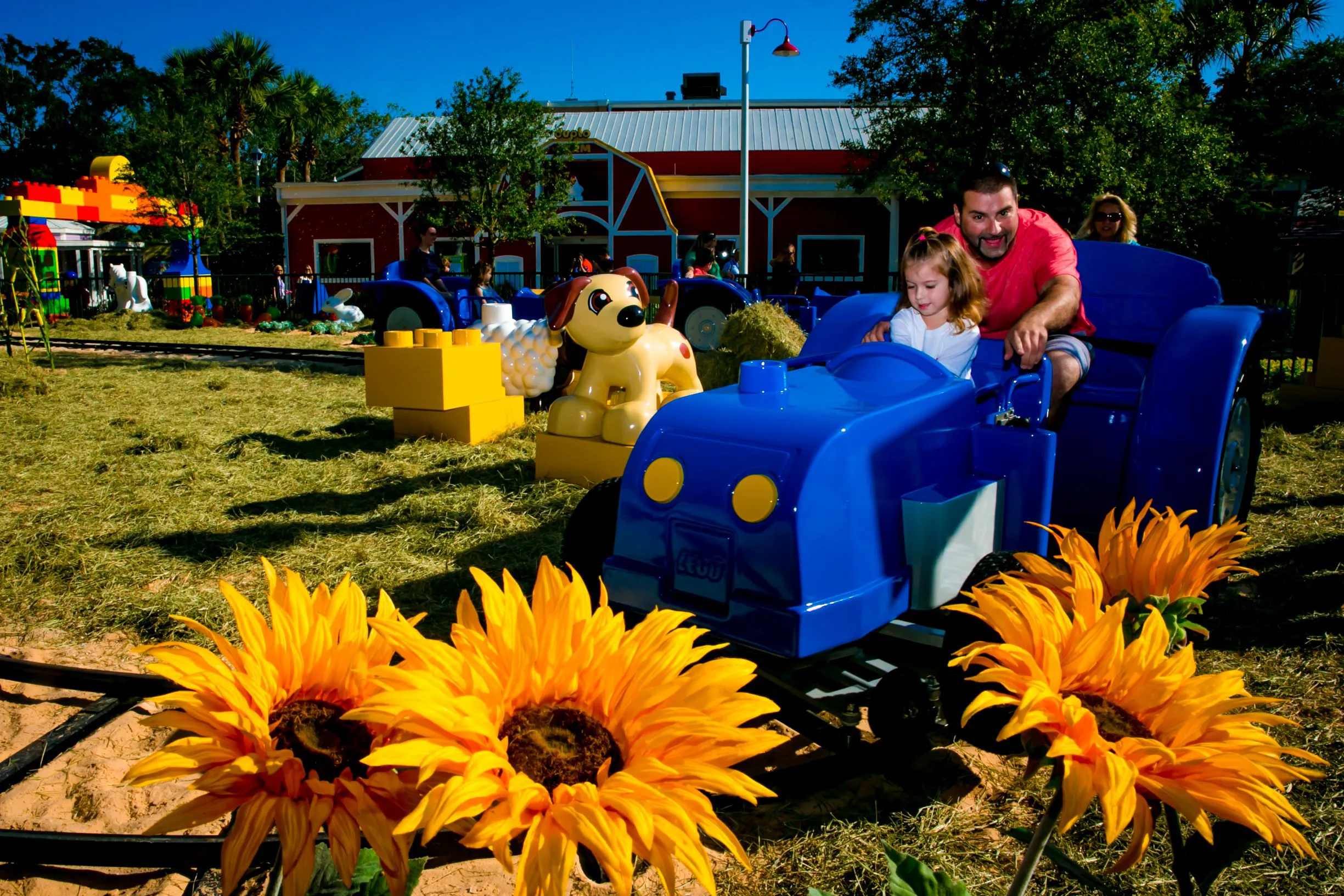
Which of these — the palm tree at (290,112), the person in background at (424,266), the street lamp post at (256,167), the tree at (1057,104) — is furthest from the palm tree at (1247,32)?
the street lamp post at (256,167)

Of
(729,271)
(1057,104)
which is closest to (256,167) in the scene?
(729,271)

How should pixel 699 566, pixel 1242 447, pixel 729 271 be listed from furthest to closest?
pixel 729 271
pixel 1242 447
pixel 699 566

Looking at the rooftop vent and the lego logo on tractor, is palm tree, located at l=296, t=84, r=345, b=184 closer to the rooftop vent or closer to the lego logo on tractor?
the rooftop vent

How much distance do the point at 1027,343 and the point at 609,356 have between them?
2.86m

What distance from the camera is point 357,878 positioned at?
0.69 m

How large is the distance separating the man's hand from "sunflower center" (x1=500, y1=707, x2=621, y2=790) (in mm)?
2508

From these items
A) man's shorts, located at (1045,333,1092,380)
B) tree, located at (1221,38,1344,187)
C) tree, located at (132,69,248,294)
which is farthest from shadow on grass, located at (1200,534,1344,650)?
tree, located at (132,69,248,294)

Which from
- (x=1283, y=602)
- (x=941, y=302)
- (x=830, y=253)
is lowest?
(x=1283, y=602)

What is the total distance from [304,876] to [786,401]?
2.05 metres

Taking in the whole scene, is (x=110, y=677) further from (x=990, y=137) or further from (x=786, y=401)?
(x=990, y=137)

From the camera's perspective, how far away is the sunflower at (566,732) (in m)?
0.55

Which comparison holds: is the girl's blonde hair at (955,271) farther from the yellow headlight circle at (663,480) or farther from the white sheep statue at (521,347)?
the white sheep statue at (521,347)

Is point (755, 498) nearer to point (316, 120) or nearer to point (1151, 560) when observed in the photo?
point (1151, 560)

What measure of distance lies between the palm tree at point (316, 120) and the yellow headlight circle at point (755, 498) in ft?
123
